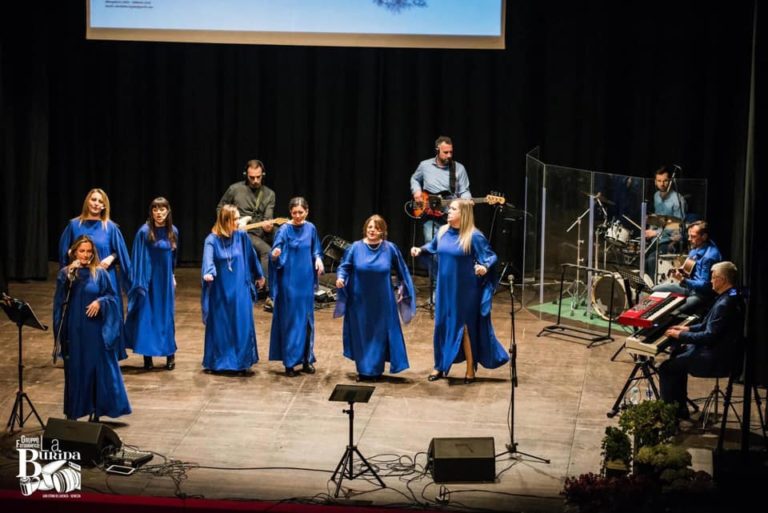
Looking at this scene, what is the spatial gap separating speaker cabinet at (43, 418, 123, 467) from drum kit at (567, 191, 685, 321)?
5922 mm

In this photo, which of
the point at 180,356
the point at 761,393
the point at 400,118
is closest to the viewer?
the point at 761,393

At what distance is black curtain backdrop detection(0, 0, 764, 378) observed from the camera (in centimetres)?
1412

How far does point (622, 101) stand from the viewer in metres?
14.4

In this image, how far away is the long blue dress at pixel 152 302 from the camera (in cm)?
1043

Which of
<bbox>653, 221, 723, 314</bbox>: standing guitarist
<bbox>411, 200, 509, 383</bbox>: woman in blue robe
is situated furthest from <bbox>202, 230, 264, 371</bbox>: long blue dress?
<bbox>653, 221, 723, 314</bbox>: standing guitarist

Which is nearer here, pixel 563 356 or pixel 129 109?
pixel 563 356

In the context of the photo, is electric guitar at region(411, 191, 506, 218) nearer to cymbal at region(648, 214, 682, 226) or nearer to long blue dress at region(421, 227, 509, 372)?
cymbal at region(648, 214, 682, 226)

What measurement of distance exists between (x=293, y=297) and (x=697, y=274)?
3.64m

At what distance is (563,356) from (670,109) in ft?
14.7

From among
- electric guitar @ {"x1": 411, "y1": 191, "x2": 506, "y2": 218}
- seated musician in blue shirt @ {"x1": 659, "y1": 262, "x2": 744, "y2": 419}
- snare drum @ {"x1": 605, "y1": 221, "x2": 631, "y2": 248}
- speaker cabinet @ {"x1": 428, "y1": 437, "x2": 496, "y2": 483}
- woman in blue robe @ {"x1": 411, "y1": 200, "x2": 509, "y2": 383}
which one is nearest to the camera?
speaker cabinet @ {"x1": 428, "y1": 437, "x2": 496, "y2": 483}

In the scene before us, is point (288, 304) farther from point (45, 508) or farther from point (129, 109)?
point (129, 109)

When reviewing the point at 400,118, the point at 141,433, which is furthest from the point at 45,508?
the point at 400,118

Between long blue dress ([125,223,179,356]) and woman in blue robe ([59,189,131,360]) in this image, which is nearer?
woman in blue robe ([59,189,131,360])

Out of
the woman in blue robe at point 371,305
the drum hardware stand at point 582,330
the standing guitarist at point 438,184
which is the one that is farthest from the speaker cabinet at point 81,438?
the standing guitarist at point 438,184
